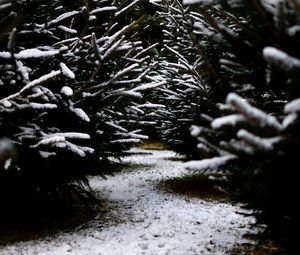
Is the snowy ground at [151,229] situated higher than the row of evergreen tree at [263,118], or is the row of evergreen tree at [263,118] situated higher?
the row of evergreen tree at [263,118]

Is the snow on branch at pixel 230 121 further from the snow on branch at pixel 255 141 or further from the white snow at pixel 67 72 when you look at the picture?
the white snow at pixel 67 72

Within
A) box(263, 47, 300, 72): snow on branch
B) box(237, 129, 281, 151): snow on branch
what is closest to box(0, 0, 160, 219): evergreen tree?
box(237, 129, 281, 151): snow on branch

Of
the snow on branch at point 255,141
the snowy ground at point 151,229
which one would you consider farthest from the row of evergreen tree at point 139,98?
the snowy ground at point 151,229

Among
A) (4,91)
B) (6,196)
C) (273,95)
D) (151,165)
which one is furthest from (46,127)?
(151,165)

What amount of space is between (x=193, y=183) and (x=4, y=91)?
4791 mm

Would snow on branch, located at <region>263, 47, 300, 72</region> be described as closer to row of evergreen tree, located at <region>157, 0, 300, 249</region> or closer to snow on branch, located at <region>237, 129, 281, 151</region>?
row of evergreen tree, located at <region>157, 0, 300, 249</region>

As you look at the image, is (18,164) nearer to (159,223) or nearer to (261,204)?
(159,223)

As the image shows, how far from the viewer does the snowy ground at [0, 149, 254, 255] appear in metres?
3.83

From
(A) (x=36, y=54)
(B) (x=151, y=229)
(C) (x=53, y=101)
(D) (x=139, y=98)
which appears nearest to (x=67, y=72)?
(A) (x=36, y=54)

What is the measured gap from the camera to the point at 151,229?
4570 mm

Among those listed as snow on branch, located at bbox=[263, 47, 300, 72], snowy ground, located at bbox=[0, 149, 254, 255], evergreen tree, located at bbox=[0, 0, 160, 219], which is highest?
snow on branch, located at bbox=[263, 47, 300, 72]

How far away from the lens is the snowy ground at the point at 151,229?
3832 millimetres

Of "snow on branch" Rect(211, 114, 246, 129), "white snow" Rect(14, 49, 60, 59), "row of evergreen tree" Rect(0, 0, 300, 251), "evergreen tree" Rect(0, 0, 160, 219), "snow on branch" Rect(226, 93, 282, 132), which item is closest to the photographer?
"snow on branch" Rect(226, 93, 282, 132)

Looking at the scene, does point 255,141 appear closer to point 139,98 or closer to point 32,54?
point 32,54
